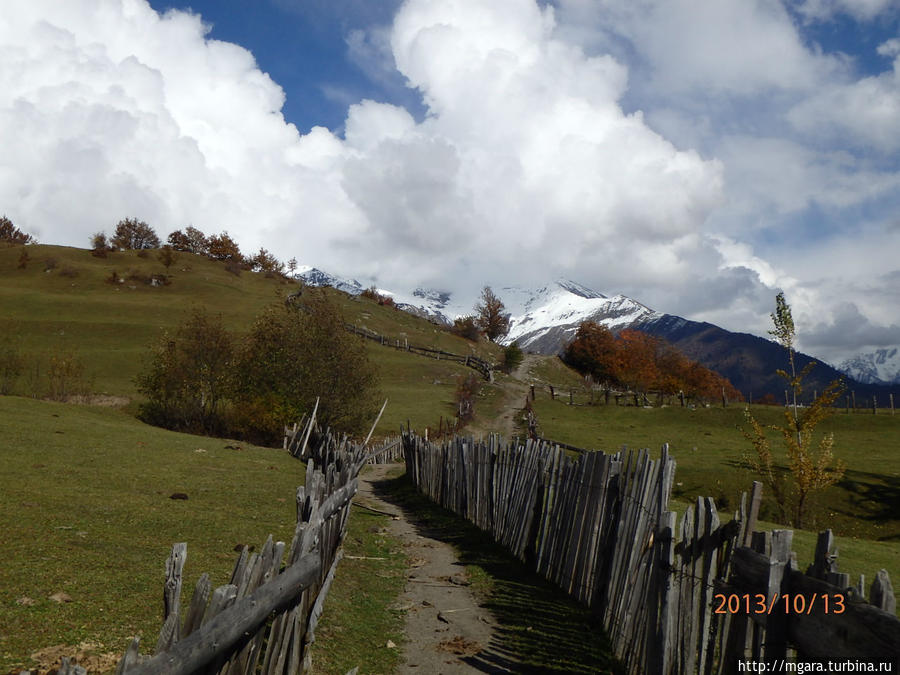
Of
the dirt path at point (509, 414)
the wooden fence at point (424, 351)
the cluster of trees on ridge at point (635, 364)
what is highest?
the cluster of trees on ridge at point (635, 364)

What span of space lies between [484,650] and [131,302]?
75768 millimetres

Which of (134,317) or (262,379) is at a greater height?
(134,317)

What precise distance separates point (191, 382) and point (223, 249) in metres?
93.9

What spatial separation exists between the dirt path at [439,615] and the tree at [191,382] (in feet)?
85.0

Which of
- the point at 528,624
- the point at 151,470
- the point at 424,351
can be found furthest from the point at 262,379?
the point at 424,351

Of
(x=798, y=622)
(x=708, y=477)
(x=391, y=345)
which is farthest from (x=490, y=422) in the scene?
(x=798, y=622)

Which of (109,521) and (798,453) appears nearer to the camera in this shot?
(109,521)

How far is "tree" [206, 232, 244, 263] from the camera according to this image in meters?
121

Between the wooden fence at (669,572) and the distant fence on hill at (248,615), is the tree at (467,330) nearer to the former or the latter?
the wooden fence at (669,572)

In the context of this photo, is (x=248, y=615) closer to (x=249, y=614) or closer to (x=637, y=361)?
(x=249, y=614)

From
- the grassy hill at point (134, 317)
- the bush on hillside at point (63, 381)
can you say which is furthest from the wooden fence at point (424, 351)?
the bush on hillside at point (63, 381)

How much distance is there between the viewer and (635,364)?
96.2 m

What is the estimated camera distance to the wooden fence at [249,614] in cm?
327

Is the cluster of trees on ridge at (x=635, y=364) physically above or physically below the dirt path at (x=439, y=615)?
above
